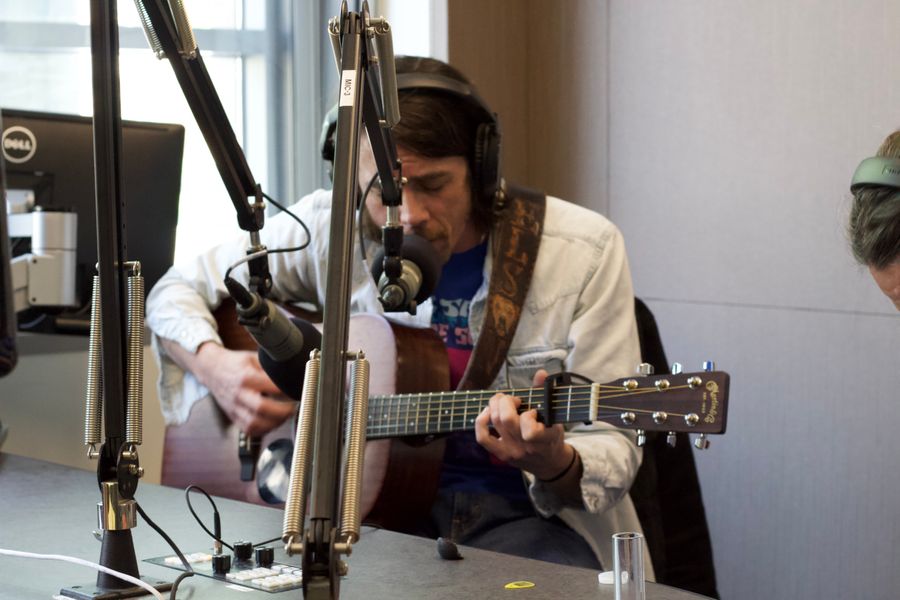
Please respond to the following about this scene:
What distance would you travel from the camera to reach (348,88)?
27.0 inches

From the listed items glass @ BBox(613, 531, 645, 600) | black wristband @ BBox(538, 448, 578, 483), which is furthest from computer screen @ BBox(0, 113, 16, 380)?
black wristband @ BBox(538, 448, 578, 483)

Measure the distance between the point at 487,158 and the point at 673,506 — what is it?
625 mm

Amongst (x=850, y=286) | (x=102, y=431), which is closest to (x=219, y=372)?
(x=102, y=431)

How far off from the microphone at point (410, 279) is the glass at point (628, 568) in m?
0.36

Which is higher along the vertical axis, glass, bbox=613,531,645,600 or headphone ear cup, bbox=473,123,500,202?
headphone ear cup, bbox=473,123,500,202

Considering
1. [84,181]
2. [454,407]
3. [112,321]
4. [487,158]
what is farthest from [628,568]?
[84,181]

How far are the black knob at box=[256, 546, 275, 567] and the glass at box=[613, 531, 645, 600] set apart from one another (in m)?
0.35

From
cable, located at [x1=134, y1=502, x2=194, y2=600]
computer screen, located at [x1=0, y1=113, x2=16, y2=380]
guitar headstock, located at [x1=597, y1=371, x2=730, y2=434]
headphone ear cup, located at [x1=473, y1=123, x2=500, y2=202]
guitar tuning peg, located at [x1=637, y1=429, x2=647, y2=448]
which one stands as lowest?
cable, located at [x1=134, y1=502, x2=194, y2=600]

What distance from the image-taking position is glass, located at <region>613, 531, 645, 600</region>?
897 millimetres

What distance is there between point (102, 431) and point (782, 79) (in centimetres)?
172

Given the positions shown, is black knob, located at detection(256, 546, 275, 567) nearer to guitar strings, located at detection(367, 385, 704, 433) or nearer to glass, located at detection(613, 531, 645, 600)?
glass, located at detection(613, 531, 645, 600)

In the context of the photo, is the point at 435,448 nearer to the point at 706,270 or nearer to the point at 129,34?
the point at 706,270

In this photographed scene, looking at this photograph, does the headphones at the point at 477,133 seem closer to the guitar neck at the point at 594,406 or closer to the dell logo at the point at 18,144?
the guitar neck at the point at 594,406

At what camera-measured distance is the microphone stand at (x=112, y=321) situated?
79cm
